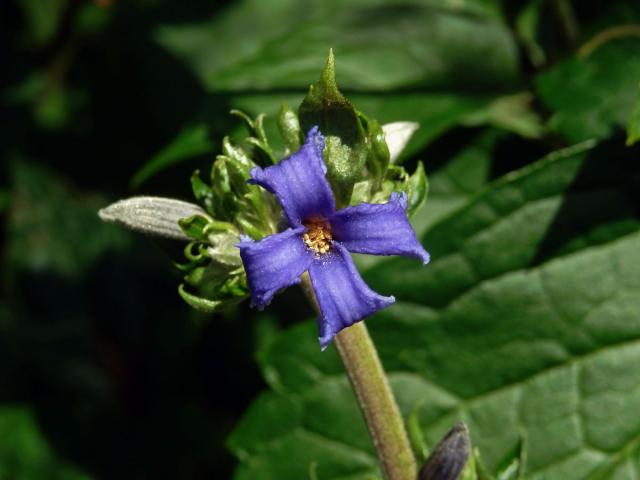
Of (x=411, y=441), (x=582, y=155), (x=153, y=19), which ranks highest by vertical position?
(x=153, y=19)

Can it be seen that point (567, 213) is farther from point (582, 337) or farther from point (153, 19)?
point (153, 19)

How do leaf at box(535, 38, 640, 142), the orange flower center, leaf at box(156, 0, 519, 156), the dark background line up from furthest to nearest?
the dark background, leaf at box(156, 0, 519, 156), leaf at box(535, 38, 640, 142), the orange flower center

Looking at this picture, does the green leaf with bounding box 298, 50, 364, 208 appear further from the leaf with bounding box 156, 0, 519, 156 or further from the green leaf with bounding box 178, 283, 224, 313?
the leaf with bounding box 156, 0, 519, 156

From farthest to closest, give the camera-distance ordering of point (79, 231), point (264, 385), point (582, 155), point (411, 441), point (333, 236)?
point (79, 231), point (264, 385), point (582, 155), point (411, 441), point (333, 236)

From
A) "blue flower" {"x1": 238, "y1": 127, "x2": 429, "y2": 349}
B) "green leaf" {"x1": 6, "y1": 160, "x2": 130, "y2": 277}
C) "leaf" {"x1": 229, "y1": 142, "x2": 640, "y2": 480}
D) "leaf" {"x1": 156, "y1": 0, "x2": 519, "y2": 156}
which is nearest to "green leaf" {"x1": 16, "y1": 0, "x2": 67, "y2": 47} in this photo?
"green leaf" {"x1": 6, "y1": 160, "x2": 130, "y2": 277}

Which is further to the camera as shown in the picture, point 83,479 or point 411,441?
point 83,479

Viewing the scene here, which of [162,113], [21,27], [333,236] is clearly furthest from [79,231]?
[333,236]

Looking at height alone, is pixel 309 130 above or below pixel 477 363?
above

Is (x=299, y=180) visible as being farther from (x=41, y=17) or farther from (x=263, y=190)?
(x=41, y=17)

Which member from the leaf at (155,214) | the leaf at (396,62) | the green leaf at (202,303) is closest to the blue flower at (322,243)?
the green leaf at (202,303)
